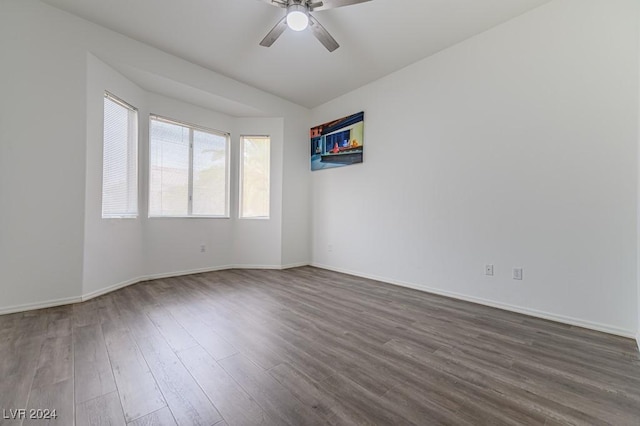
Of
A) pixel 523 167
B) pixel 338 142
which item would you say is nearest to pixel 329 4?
pixel 338 142

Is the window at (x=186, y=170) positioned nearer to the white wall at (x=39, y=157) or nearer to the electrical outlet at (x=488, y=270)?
the white wall at (x=39, y=157)

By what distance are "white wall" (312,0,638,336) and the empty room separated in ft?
0.06

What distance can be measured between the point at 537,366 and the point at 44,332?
3686 mm

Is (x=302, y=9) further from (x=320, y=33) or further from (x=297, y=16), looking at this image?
(x=320, y=33)

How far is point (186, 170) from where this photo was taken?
4.13 m

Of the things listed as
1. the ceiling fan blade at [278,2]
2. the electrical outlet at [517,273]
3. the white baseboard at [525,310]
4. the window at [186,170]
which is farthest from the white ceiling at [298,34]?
the white baseboard at [525,310]

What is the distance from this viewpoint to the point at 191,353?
1768 mm

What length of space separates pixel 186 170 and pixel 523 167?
4581mm

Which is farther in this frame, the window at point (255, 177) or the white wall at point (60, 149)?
the window at point (255, 177)

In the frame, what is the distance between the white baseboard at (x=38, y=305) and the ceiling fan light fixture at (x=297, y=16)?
362 cm

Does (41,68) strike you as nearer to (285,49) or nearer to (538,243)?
(285,49)

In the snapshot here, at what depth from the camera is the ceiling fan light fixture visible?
226 centimetres

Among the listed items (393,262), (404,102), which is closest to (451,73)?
(404,102)

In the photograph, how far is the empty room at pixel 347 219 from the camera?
1.44 m
